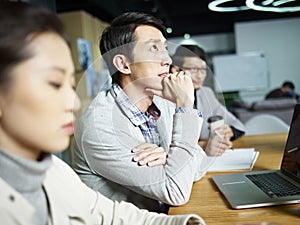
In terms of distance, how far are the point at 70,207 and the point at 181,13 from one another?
728 centimetres

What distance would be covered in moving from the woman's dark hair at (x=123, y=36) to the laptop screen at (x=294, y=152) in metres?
0.55

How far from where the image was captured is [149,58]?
3.45 feet

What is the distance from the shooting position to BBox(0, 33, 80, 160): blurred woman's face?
575mm

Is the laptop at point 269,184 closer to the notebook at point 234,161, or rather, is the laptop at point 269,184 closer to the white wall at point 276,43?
the notebook at point 234,161

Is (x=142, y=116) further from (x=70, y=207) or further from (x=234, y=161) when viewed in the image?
(x=234, y=161)

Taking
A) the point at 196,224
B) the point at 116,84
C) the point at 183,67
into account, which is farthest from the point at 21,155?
the point at 183,67

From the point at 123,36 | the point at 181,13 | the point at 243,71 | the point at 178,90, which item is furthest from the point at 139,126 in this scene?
the point at 243,71

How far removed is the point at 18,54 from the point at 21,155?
0.55 ft

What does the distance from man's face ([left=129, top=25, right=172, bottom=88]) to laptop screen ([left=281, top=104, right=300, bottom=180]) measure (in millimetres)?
484

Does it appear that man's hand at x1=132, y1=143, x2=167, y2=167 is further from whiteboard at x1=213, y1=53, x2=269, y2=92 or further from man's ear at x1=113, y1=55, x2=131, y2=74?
whiteboard at x1=213, y1=53, x2=269, y2=92

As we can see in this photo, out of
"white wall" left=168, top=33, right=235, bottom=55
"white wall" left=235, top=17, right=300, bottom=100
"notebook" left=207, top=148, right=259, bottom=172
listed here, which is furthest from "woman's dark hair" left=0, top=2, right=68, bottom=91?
"white wall" left=168, top=33, right=235, bottom=55

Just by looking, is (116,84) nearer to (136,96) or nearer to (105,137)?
(136,96)

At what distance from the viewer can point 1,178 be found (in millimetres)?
620

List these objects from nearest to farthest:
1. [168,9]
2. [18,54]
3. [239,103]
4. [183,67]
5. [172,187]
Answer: [18,54] → [172,187] → [183,67] → [239,103] → [168,9]
